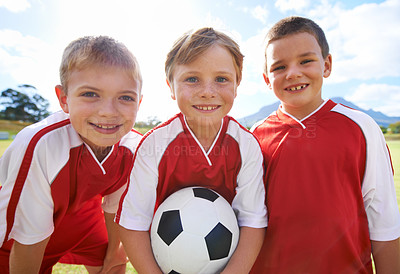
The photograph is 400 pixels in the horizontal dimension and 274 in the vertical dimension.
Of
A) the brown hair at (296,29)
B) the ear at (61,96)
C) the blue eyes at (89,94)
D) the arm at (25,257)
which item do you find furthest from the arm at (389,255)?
the ear at (61,96)

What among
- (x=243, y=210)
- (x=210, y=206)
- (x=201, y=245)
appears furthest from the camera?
(x=243, y=210)

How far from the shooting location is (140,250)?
1.65 m

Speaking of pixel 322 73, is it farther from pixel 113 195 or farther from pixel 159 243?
pixel 113 195

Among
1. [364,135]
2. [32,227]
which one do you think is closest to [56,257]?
[32,227]

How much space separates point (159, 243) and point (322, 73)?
188cm

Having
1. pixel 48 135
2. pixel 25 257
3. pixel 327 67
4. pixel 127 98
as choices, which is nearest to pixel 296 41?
pixel 327 67

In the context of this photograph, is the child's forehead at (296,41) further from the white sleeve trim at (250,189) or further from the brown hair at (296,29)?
the white sleeve trim at (250,189)

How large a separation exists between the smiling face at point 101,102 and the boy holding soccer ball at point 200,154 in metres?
0.28

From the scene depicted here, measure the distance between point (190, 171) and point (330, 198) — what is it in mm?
1073

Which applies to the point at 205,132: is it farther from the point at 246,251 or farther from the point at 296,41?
the point at 296,41

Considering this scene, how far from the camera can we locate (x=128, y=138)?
2271 mm

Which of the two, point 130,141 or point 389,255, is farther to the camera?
point 130,141

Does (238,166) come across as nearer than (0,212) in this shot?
No

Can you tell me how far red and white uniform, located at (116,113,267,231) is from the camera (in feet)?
5.76
